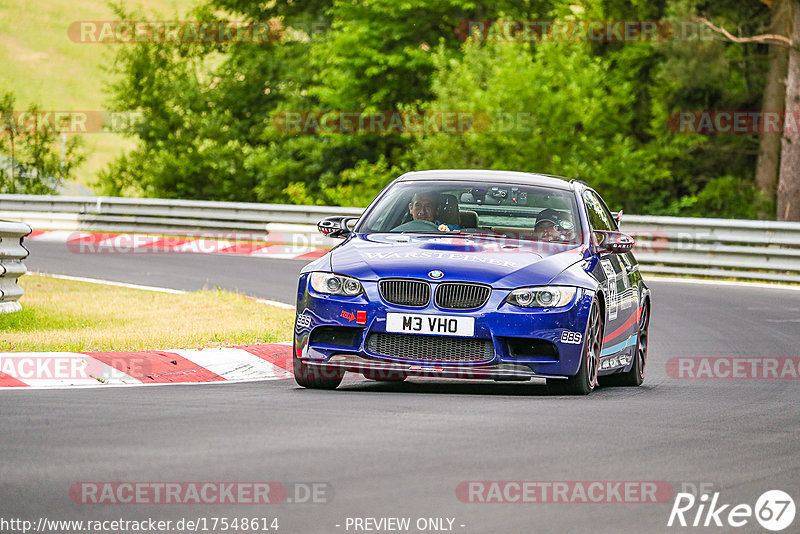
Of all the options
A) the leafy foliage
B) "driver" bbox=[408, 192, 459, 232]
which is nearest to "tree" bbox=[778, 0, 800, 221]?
the leafy foliage

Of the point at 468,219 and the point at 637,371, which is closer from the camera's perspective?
the point at 468,219

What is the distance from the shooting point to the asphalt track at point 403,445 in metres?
5.53

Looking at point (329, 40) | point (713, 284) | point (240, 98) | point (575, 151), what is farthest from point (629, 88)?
point (713, 284)

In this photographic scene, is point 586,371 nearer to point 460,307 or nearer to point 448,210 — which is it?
point 460,307

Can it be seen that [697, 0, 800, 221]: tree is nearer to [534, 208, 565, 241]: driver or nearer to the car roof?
the car roof

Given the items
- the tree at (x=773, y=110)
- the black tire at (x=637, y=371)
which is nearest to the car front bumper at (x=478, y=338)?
the black tire at (x=637, y=371)

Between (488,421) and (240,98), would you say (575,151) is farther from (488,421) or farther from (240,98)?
(488,421)

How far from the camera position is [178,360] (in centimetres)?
1024

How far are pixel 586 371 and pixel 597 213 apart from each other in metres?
2.24

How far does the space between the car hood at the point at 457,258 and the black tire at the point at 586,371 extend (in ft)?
1.36

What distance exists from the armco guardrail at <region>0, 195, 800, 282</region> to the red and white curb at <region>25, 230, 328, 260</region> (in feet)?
1.33

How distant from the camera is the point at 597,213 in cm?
1120

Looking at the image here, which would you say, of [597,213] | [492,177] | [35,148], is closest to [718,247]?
[597,213]

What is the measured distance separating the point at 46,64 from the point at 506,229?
125m
